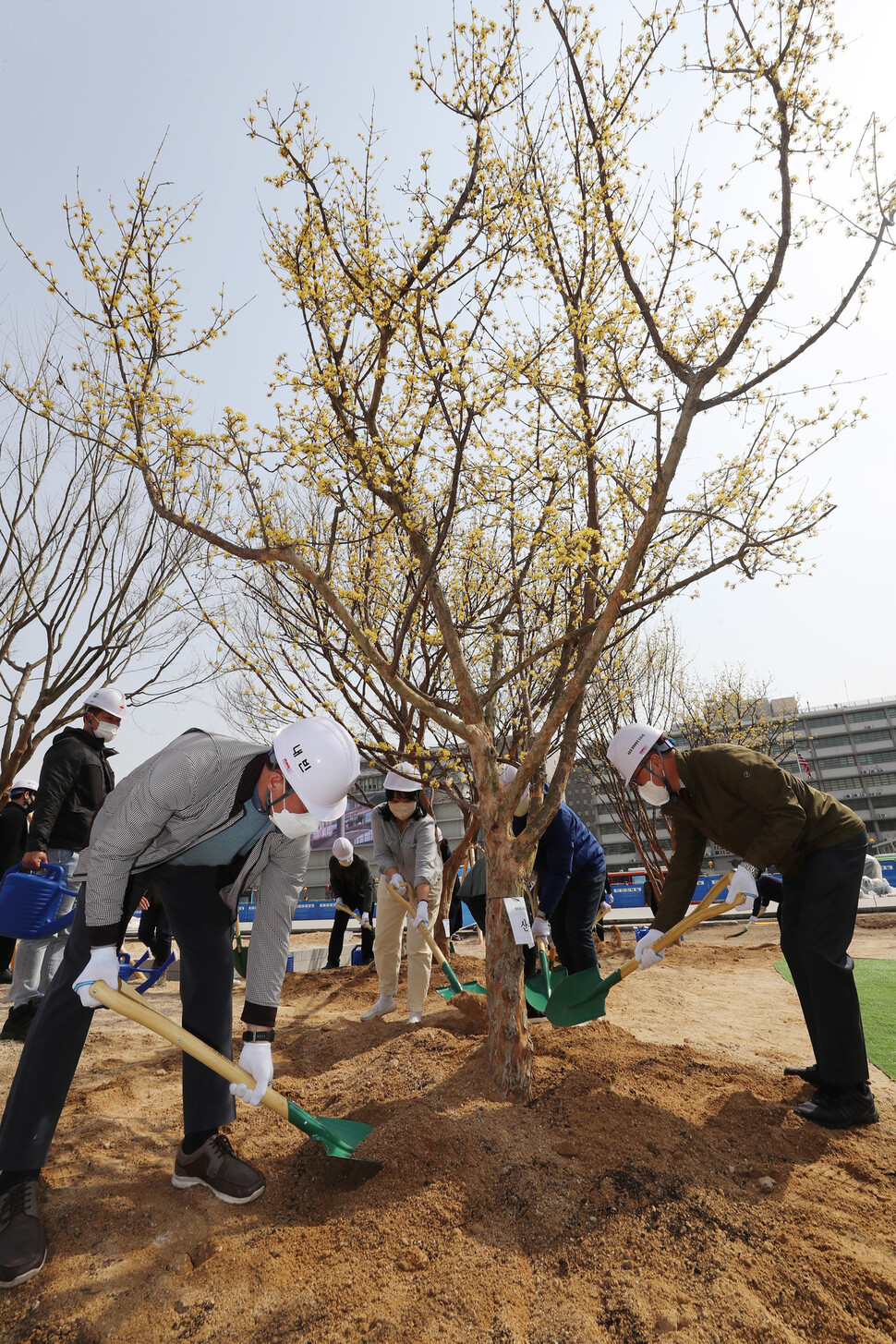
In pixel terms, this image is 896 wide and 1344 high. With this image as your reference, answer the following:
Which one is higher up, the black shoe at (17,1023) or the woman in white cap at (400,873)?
the woman in white cap at (400,873)

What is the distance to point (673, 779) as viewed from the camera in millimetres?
3451

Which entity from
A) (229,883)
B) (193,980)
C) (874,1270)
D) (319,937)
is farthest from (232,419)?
(319,937)

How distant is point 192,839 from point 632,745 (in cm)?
211

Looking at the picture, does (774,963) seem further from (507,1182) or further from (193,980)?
(193,980)

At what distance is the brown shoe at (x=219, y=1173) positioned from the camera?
246 centimetres

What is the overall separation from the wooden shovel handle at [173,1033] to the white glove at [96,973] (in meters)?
0.02

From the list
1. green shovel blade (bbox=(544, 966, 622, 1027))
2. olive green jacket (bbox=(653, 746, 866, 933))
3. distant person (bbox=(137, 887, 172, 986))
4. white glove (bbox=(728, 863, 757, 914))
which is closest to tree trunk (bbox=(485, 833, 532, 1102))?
green shovel blade (bbox=(544, 966, 622, 1027))

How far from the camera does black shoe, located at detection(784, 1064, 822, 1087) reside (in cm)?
310

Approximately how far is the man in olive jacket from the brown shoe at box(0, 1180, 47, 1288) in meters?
2.70

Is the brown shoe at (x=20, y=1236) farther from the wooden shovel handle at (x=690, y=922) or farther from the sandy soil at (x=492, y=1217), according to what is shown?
the wooden shovel handle at (x=690, y=922)

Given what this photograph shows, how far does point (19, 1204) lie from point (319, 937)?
10810mm

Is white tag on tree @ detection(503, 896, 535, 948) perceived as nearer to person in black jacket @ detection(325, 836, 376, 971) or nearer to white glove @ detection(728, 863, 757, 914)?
white glove @ detection(728, 863, 757, 914)

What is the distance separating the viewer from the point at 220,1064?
2.42 meters

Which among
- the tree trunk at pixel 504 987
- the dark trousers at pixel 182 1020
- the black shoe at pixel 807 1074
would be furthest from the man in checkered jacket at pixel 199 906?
the black shoe at pixel 807 1074
